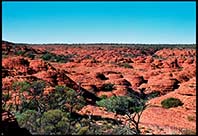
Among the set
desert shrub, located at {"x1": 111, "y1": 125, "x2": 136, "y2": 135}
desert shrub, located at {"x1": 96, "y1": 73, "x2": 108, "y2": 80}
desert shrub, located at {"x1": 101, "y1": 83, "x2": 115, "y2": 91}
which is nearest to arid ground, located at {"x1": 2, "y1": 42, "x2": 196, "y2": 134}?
desert shrub, located at {"x1": 96, "y1": 73, "x2": 108, "y2": 80}

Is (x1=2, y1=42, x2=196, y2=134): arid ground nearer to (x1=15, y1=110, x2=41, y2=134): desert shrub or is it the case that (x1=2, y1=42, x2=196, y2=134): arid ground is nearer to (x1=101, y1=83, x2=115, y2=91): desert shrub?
(x1=101, y1=83, x2=115, y2=91): desert shrub

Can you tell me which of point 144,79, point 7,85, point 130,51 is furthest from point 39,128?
point 130,51

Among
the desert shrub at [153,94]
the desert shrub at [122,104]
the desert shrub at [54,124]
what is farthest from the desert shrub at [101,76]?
the desert shrub at [54,124]

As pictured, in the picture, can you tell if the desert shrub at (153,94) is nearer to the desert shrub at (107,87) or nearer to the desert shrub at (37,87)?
the desert shrub at (107,87)

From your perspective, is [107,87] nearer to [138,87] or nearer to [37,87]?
[138,87]

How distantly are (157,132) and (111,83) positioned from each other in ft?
46.6

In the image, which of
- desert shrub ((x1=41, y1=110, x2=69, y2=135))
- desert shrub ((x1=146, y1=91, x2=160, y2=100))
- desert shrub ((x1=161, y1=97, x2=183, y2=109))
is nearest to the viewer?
desert shrub ((x1=41, y1=110, x2=69, y2=135))

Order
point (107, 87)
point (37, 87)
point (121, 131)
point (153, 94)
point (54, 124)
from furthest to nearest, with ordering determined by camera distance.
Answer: point (107, 87) < point (153, 94) < point (37, 87) < point (121, 131) < point (54, 124)

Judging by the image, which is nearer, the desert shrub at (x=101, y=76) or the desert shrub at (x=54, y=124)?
the desert shrub at (x=54, y=124)

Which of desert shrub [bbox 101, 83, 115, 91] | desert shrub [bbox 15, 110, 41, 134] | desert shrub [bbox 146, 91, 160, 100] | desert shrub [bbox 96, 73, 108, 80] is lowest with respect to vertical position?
desert shrub [bbox 146, 91, 160, 100]

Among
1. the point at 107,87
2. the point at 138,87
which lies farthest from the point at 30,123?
the point at 138,87

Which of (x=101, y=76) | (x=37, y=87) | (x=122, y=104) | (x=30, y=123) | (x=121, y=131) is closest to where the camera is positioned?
(x=30, y=123)

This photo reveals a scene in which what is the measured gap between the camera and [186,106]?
79.7 ft

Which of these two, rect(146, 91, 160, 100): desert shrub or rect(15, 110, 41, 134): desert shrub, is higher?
rect(15, 110, 41, 134): desert shrub
